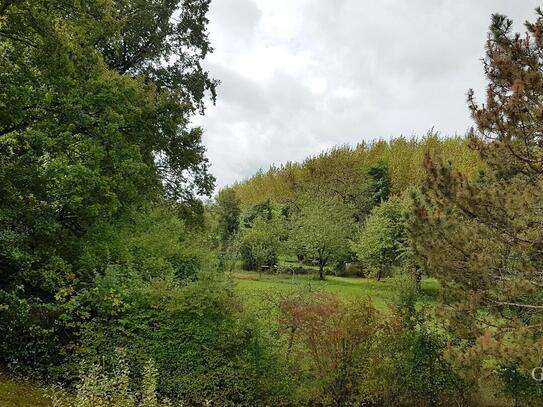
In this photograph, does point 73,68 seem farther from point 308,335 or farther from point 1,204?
point 308,335

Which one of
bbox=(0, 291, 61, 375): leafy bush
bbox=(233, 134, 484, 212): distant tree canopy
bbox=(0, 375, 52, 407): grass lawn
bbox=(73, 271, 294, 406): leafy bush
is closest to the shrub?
bbox=(73, 271, 294, 406): leafy bush

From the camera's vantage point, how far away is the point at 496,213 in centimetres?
938

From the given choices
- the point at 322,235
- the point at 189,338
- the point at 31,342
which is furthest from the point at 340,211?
the point at 31,342

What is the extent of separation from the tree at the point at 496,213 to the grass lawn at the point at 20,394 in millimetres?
7544

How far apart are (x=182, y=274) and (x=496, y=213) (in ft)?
32.7

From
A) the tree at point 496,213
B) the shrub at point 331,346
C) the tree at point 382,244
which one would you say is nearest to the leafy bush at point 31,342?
the shrub at point 331,346

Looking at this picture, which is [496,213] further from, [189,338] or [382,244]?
[382,244]

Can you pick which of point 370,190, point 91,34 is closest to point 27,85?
point 91,34

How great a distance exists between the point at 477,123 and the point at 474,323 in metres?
4.01

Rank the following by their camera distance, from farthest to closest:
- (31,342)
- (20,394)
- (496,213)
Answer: (31,342) → (496,213) → (20,394)

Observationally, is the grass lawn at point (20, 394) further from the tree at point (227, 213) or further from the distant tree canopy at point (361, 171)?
the distant tree canopy at point (361, 171)

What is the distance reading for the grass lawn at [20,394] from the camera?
7.48m

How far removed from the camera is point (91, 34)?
9344 millimetres

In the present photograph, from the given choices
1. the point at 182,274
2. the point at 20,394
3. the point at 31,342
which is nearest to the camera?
the point at 20,394
